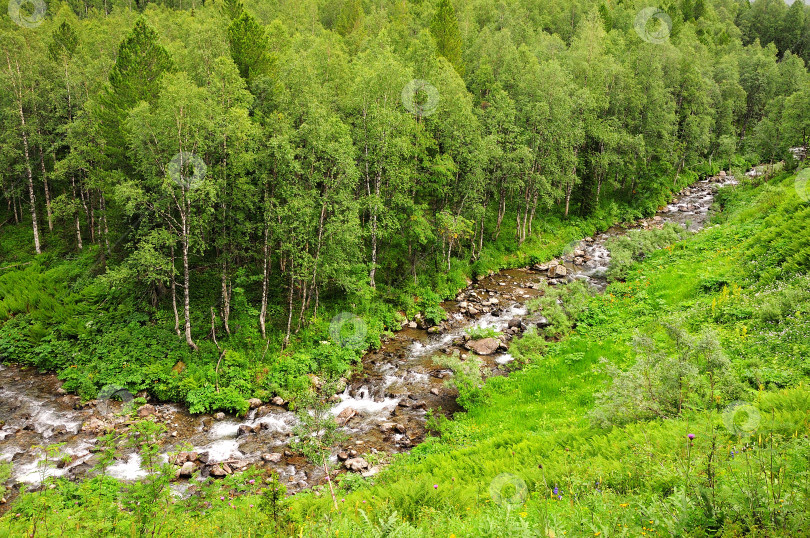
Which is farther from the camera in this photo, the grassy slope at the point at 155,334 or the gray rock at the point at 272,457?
the grassy slope at the point at 155,334

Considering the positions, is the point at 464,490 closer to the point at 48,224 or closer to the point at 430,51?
the point at 430,51

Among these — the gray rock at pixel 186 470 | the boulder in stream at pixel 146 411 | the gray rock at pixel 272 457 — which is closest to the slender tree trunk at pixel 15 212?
the boulder in stream at pixel 146 411

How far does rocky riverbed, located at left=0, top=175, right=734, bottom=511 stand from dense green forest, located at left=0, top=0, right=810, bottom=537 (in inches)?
41.3

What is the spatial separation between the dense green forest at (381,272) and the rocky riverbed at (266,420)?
3.44ft

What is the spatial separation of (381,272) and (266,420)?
14323 millimetres

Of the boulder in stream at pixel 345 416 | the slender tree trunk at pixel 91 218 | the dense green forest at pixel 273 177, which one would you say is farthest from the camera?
the slender tree trunk at pixel 91 218

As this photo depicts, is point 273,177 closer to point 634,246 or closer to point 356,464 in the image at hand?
point 356,464

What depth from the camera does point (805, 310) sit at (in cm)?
1290

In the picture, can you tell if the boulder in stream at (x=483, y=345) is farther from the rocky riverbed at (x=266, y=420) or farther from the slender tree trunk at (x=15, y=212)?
the slender tree trunk at (x=15, y=212)

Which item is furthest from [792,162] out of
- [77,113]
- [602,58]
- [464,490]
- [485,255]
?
[77,113]

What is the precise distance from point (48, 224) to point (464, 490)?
41.5m

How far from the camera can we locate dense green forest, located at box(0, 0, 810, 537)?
822 cm

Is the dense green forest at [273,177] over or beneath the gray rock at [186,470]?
over

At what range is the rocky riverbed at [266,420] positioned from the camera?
14.8m
